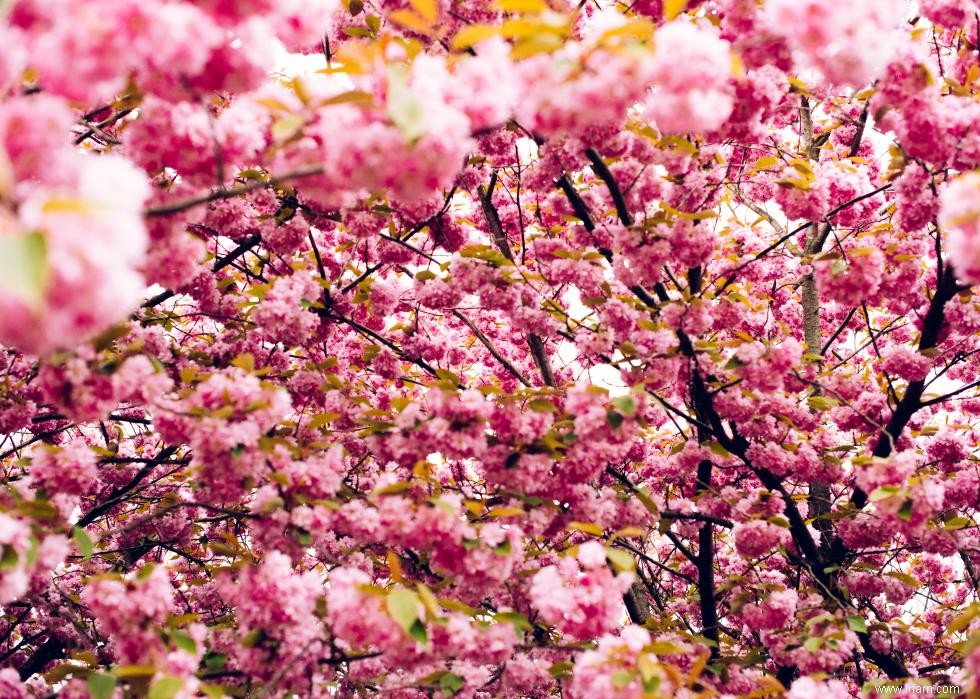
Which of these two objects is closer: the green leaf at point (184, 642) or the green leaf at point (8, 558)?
the green leaf at point (8, 558)

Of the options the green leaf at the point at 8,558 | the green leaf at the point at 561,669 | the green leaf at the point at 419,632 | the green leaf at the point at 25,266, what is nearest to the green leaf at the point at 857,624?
the green leaf at the point at 561,669

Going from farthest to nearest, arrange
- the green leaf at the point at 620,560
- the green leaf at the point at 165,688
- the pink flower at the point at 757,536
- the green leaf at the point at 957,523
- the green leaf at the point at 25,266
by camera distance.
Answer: the pink flower at the point at 757,536 → the green leaf at the point at 957,523 → the green leaf at the point at 620,560 → the green leaf at the point at 165,688 → the green leaf at the point at 25,266

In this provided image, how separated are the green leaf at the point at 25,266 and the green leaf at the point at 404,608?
1.70 metres

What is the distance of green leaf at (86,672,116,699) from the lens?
8.52 ft

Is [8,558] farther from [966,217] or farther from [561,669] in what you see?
[966,217]

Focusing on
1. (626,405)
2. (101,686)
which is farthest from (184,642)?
(626,405)

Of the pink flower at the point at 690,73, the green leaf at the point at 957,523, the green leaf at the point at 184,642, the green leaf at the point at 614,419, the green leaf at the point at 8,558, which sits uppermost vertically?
the pink flower at the point at 690,73

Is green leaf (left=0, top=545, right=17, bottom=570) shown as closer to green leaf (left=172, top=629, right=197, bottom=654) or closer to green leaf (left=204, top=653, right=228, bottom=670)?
green leaf (left=172, top=629, right=197, bottom=654)

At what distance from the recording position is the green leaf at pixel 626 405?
11.5 feet

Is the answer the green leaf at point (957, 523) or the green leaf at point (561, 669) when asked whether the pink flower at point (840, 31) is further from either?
the green leaf at point (957, 523)

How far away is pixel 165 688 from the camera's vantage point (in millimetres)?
2441

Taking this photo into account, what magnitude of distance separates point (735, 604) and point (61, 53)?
452cm

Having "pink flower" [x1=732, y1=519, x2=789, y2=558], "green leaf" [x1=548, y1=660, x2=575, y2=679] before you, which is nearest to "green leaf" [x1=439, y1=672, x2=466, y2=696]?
"green leaf" [x1=548, y1=660, x2=575, y2=679]

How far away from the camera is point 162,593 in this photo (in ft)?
9.35
